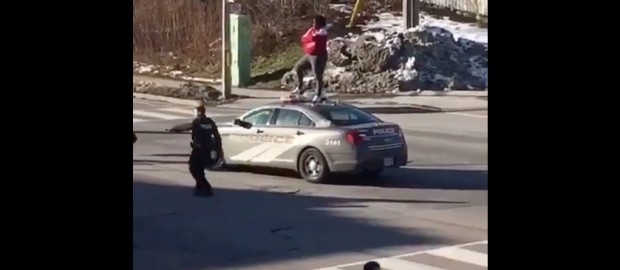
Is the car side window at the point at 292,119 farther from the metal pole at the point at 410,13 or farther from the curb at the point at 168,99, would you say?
the metal pole at the point at 410,13

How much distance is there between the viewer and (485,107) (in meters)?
3.67

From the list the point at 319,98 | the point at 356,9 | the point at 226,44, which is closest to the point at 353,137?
the point at 319,98

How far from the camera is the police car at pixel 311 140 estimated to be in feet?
12.1

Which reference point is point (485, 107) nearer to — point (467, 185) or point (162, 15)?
point (467, 185)

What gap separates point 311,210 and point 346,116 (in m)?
0.36

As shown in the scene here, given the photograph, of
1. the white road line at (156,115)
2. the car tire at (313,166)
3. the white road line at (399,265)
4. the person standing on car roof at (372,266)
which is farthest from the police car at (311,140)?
the person standing on car roof at (372,266)

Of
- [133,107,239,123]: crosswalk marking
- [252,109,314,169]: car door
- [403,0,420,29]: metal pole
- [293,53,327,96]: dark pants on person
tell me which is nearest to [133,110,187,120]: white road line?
[133,107,239,123]: crosswalk marking

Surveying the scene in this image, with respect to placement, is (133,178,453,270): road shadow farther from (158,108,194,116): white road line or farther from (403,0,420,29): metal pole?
(403,0,420,29): metal pole

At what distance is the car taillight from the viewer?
3677 mm

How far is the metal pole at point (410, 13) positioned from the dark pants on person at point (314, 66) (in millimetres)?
332

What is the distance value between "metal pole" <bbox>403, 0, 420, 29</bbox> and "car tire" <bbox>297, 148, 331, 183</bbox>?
59 centimetres

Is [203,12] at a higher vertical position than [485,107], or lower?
higher

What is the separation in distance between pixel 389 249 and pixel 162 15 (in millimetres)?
1156
